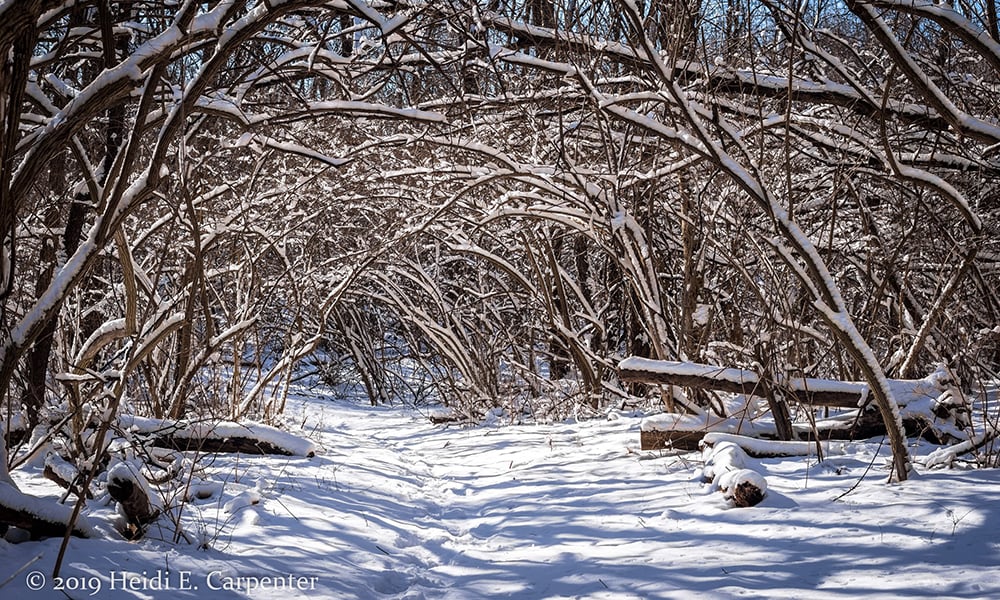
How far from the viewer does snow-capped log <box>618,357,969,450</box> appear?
457 cm

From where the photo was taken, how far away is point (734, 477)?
3912mm

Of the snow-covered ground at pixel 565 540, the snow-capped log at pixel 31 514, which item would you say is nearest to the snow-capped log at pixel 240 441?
the snow-covered ground at pixel 565 540

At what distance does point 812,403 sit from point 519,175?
2.78 m

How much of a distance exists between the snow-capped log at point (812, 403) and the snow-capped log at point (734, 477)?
46 cm

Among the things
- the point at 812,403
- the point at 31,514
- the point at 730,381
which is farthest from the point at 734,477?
the point at 31,514

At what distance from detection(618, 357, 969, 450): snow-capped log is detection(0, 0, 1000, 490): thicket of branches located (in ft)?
0.79

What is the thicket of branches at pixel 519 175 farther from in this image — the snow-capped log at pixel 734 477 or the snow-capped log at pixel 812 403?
the snow-capped log at pixel 734 477

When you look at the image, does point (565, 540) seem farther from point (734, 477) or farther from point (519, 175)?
point (519, 175)

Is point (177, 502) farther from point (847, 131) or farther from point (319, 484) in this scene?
point (847, 131)

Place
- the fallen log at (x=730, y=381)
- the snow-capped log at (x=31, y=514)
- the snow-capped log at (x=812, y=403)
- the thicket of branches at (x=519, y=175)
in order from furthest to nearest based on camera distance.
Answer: the fallen log at (x=730, y=381), the snow-capped log at (x=812, y=403), the thicket of branches at (x=519, y=175), the snow-capped log at (x=31, y=514)

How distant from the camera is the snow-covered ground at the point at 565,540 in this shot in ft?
9.32

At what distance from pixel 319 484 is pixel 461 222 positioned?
4505 millimetres

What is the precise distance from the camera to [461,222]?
8.98m

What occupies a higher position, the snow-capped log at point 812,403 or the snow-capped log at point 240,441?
the snow-capped log at point 812,403
